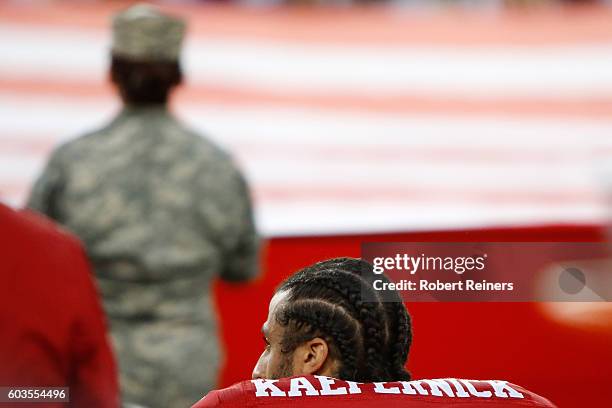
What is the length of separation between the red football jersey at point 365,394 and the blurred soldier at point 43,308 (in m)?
0.28

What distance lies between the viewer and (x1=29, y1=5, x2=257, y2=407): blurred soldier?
193cm

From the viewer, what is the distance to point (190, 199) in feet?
6.46

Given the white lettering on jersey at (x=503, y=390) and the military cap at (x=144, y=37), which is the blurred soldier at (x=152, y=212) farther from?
the white lettering on jersey at (x=503, y=390)

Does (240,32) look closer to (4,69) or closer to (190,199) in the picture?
(4,69)

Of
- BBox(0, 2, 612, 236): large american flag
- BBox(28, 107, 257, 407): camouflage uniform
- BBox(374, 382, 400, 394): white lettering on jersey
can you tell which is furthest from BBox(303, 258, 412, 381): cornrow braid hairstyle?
BBox(0, 2, 612, 236): large american flag

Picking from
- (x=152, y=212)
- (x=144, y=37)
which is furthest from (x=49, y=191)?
(x=144, y=37)

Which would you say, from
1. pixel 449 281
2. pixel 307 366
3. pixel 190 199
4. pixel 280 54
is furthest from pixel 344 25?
pixel 307 366

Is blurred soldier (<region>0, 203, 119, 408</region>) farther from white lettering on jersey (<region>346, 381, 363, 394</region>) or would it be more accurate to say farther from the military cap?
the military cap

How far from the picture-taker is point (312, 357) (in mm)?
A: 920

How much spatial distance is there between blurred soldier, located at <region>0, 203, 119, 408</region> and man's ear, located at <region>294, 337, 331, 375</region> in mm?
264

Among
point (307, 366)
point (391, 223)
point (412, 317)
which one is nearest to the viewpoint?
point (307, 366)

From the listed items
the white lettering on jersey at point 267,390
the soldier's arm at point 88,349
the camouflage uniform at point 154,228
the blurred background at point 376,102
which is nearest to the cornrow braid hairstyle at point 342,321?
the white lettering on jersey at point 267,390

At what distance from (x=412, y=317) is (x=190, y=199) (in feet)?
3.24

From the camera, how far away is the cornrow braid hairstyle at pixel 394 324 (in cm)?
96
